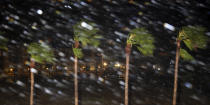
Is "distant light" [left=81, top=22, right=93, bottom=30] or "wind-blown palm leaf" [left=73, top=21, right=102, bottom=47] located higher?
"distant light" [left=81, top=22, right=93, bottom=30]

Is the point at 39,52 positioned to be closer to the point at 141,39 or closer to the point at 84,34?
the point at 84,34

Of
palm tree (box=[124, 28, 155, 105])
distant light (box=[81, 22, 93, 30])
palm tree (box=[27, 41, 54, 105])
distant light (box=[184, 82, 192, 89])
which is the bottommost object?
distant light (box=[184, 82, 192, 89])

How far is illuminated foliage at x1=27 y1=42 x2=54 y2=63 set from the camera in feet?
28.9

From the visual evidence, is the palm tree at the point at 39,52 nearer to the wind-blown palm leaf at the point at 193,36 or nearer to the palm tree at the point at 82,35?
the palm tree at the point at 82,35

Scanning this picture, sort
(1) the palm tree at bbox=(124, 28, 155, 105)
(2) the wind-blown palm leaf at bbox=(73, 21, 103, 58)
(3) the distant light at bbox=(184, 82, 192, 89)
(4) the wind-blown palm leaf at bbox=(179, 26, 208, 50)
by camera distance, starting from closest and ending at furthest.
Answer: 1. (2) the wind-blown palm leaf at bbox=(73, 21, 103, 58)
2. (1) the palm tree at bbox=(124, 28, 155, 105)
3. (4) the wind-blown palm leaf at bbox=(179, 26, 208, 50)
4. (3) the distant light at bbox=(184, 82, 192, 89)

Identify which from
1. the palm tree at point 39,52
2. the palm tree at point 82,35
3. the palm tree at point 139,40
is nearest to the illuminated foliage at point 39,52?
the palm tree at point 39,52

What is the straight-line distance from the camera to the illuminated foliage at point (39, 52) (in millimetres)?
8811

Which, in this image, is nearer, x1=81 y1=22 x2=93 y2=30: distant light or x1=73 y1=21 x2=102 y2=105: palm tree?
x1=73 y1=21 x2=102 y2=105: palm tree

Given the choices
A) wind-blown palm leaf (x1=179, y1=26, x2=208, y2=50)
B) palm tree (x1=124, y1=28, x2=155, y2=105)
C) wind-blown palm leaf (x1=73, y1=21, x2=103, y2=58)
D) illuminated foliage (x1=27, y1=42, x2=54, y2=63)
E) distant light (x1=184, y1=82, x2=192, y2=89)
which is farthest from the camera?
distant light (x1=184, y1=82, x2=192, y2=89)

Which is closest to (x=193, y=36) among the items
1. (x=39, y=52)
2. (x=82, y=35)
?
(x=82, y=35)

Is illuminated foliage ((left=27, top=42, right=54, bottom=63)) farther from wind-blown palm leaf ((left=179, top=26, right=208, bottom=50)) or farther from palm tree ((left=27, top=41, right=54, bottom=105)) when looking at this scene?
wind-blown palm leaf ((left=179, top=26, right=208, bottom=50))

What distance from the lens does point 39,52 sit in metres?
8.93

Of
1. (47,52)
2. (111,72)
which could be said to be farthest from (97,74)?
(47,52)

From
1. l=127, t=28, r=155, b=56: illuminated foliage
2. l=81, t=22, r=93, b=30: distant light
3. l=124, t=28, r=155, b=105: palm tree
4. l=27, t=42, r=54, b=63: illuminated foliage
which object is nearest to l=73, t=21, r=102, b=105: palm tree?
l=81, t=22, r=93, b=30: distant light
